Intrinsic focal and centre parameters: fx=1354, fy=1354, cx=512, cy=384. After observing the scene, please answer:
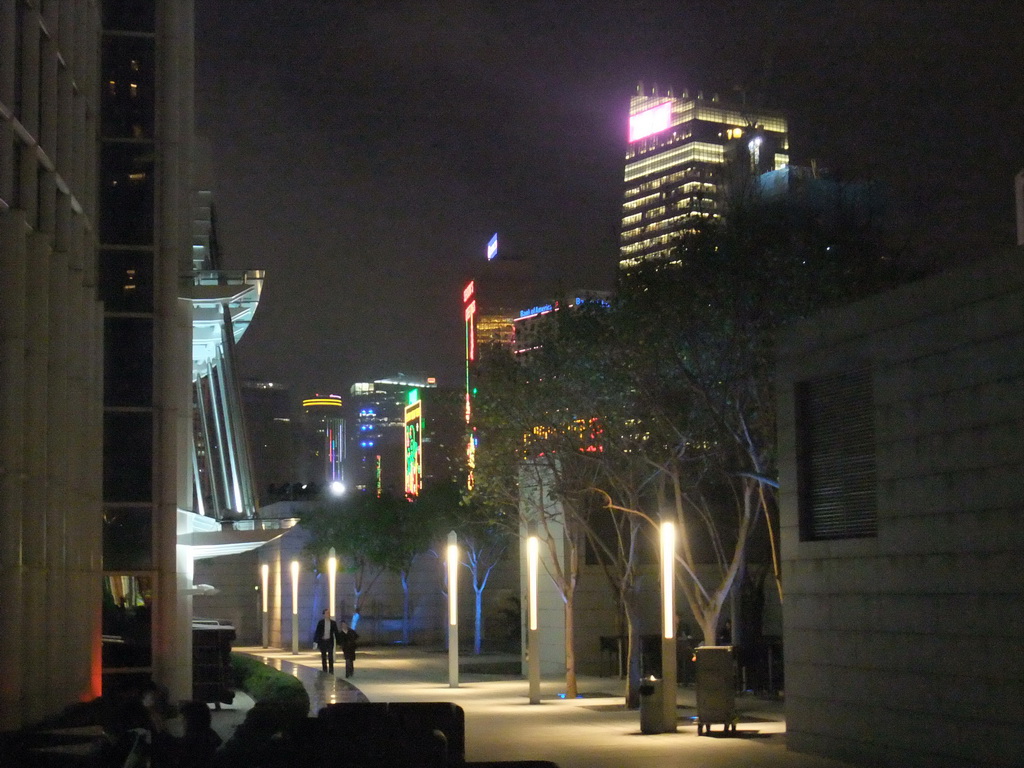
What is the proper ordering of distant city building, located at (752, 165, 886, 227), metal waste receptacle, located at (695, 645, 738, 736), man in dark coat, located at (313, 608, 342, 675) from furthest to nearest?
man in dark coat, located at (313, 608, 342, 675), distant city building, located at (752, 165, 886, 227), metal waste receptacle, located at (695, 645, 738, 736)

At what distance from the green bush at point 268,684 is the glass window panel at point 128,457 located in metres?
4.27

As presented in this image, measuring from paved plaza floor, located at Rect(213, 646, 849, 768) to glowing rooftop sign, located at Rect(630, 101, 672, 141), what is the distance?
5898 inches

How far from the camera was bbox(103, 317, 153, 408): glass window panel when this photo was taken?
89.9 feet

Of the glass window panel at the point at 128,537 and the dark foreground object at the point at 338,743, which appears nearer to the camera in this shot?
the dark foreground object at the point at 338,743

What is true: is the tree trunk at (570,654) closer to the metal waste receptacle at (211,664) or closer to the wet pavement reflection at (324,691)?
the wet pavement reflection at (324,691)

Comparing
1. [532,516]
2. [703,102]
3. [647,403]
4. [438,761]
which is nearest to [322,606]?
[532,516]

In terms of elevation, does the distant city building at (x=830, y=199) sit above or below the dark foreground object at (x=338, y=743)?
above

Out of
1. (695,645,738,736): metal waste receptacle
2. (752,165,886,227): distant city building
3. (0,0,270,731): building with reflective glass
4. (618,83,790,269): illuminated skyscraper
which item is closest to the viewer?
(0,0,270,731): building with reflective glass

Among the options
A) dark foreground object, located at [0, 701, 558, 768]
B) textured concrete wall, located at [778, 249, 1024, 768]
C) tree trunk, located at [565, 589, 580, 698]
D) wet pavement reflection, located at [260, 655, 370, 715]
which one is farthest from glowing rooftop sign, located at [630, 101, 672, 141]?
dark foreground object, located at [0, 701, 558, 768]

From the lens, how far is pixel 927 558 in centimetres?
1627

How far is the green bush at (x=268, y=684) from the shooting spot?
18781 mm

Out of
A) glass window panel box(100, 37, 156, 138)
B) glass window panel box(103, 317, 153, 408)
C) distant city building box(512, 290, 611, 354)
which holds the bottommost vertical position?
glass window panel box(103, 317, 153, 408)

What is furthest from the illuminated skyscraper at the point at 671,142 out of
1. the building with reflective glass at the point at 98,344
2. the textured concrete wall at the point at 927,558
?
the textured concrete wall at the point at 927,558

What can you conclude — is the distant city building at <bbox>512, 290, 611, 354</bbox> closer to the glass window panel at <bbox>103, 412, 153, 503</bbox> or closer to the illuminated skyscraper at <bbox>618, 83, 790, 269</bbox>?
the glass window panel at <bbox>103, 412, 153, 503</bbox>
